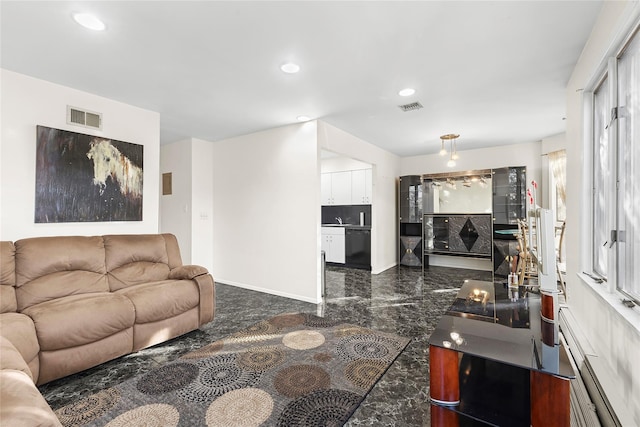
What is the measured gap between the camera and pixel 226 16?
1.98 metres

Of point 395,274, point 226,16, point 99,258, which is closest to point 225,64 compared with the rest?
point 226,16

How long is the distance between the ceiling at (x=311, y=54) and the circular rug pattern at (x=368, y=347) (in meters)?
2.53

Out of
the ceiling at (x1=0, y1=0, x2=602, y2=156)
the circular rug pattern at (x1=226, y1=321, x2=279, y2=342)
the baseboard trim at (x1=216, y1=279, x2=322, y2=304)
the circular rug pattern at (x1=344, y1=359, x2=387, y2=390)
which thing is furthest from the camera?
the baseboard trim at (x1=216, y1=279, x2=322, y2=304)

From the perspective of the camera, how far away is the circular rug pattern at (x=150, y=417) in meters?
1.68

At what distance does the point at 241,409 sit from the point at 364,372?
36.2 inches

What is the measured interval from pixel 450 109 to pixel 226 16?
2869mm

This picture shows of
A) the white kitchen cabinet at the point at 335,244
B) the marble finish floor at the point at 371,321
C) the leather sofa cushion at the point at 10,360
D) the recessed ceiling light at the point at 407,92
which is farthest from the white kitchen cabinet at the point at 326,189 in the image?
the leather sofa cushion at the point at 10,360

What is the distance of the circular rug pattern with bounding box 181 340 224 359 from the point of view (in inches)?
97.7

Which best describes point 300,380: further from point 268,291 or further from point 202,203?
point 202,203

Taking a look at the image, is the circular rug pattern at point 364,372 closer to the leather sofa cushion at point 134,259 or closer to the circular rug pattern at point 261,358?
the circular rug pattern at point 261,358

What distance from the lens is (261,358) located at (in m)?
2.43

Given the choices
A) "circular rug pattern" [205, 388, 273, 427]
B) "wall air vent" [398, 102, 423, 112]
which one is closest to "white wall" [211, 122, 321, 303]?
"wall air vent" [398, 102, 423, 112]

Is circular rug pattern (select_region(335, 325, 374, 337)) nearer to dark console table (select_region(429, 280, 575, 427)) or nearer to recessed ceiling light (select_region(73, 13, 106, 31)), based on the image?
dark console table (select_region(429, 280, 575, 427))

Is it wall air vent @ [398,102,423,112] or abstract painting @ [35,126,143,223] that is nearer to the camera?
abstract painting @ [35,126,143,223]
